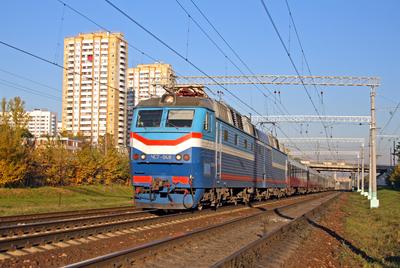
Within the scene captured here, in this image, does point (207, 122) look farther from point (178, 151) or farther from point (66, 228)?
point (66, 228)

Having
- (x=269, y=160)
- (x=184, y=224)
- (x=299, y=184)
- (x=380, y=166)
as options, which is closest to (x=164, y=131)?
(x=184, y=224)

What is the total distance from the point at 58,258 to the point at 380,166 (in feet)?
400

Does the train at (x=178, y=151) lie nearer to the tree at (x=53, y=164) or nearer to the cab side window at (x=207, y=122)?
the cab side window at (x=207, y=122)

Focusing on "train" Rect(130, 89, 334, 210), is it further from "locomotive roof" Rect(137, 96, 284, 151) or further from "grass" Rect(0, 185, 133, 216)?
"grass" Rect(0, 185, 133, 216)

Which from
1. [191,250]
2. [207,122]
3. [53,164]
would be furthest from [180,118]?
[53,164]

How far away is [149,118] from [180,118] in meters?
1.21

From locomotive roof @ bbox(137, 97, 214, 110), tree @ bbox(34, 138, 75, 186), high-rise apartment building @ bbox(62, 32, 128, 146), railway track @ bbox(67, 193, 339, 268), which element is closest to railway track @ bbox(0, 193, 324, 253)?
railway track @ bbox(67, 193, 339, 268)

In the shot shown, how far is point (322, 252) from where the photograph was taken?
12523 millimetres

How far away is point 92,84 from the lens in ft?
397

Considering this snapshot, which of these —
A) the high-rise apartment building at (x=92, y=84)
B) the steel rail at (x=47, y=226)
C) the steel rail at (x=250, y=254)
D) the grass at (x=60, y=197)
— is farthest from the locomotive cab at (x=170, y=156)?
the high-rise apartment building at (x=92, y=84)

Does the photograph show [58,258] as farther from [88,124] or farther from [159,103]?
[88,124]

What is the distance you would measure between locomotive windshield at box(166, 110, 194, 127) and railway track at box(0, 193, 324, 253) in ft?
11.3

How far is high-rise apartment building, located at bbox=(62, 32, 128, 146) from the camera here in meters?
119

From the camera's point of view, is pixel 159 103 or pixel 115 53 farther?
pixel 115 53
